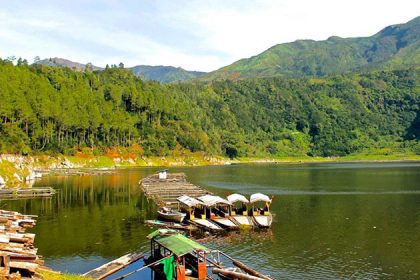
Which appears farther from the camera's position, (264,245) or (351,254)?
(264,245)

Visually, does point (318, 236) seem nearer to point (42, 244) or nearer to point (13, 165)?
point (42, 244)

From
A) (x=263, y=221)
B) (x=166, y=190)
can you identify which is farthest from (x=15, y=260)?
(x=166, y=190)

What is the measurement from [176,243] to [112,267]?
23.0ft

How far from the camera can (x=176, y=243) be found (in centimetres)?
3725

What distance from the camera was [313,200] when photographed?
93438 millimetres

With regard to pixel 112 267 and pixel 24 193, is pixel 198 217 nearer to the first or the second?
pixel 112 267

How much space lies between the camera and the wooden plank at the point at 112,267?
122 ft

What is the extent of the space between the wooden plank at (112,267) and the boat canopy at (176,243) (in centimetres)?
317

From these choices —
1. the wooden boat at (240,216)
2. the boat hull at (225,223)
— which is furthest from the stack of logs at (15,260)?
the wooden boat at (240,216)

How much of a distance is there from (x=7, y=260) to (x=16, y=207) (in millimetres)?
56532

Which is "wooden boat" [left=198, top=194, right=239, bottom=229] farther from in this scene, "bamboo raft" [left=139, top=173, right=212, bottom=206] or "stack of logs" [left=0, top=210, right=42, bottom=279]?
"stack of logs" [left=0, top=210, right=42, bottom=279]

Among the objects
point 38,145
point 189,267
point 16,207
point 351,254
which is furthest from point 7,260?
point 38,145

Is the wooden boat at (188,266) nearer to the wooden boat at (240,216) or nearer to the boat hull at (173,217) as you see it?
the wooden boat at (240,216)

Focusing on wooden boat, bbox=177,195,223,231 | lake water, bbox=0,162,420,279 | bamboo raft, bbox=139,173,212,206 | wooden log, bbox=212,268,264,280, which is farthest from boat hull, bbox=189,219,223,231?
wooden log, bbox=212,268,264,280
